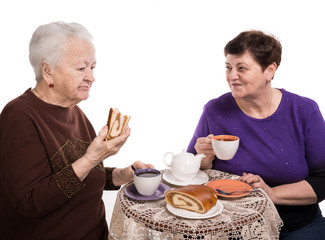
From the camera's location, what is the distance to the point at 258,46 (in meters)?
1.81

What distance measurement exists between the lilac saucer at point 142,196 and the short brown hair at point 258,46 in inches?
33.5

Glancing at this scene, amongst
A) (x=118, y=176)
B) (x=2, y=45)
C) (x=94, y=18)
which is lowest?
(x=118, y=176)

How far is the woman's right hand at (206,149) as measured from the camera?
1.77 m

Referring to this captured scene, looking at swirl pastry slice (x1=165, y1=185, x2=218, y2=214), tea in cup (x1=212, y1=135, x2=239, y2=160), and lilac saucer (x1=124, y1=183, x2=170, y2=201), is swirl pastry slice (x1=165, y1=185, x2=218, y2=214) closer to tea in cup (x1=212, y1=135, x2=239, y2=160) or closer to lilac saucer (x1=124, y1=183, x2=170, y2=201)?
lilac saucer (x1=124, y1=183, x2=170, y2=201)

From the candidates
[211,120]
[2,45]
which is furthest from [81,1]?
[211,120]

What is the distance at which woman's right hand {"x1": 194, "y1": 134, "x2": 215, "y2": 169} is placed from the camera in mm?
1768

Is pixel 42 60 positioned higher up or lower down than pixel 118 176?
higher up

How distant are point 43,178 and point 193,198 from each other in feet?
2.01

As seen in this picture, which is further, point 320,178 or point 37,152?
point 320,178

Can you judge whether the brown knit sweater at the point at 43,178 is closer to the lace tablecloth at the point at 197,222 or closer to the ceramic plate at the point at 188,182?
the lace tablecloth at the point at 197,222

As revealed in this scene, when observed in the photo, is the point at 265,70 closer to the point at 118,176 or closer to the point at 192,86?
the point at 118,176

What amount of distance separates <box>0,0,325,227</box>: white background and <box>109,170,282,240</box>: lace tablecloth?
1.89 m

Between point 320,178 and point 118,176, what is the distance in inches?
42.0

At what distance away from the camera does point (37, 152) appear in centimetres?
134
